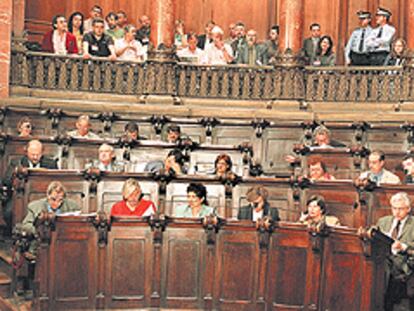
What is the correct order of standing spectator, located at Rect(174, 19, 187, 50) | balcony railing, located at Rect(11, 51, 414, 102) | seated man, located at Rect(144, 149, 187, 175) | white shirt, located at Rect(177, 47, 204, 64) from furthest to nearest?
standing spectator, located at Rect(174, 19, 187, 50) < white shirt, located at Rect(177, 47, 204, 64) < balcony railing, located at Rect(11, 51, 414, 102) < seated man, located at Rect(144, 149, 187, 175)

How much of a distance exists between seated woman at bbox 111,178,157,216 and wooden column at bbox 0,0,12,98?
3838 millimetres

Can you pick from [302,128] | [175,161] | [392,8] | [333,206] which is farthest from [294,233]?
[392,8]

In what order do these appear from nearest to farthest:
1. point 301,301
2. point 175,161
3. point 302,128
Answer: point 301,301 → point 175,161 → point 302,128

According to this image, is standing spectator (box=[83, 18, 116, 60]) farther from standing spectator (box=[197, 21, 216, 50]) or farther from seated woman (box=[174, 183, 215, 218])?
seated woman (box=[174, 183, 215, 218])

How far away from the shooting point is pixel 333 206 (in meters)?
7.09

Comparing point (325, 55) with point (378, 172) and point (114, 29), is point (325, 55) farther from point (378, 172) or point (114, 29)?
point (378, 172)

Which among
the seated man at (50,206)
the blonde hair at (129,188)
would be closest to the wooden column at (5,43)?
the seated man at (50,206)

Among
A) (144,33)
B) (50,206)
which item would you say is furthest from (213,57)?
(50,206)

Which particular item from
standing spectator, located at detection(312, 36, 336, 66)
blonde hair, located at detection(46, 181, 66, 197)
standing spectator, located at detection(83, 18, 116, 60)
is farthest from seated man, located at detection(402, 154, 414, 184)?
standing spectator, located at detection(83, 18, 116, 60)

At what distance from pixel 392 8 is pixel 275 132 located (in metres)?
3.99

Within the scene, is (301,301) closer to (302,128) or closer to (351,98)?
(302,128)

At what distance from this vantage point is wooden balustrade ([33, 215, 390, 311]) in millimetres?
5953

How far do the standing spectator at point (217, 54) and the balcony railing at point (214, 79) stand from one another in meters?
0.20

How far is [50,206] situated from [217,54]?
479 centimetres
